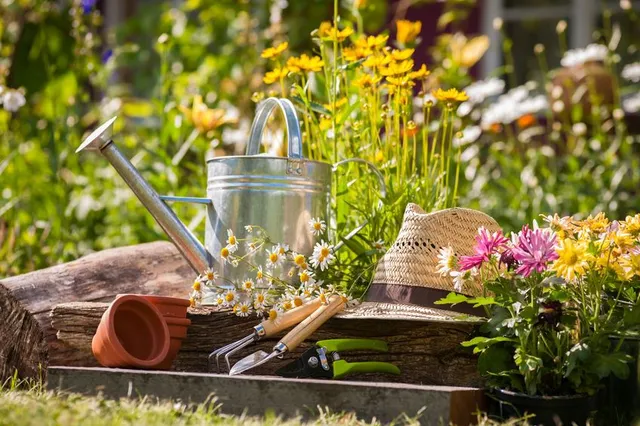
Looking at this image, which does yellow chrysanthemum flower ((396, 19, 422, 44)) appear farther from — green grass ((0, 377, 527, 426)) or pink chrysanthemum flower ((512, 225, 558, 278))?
green grass ((0, 377, 527, 426))

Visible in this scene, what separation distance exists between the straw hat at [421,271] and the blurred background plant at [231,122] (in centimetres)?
30

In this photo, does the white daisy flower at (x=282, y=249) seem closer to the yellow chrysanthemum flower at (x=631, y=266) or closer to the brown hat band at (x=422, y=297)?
the brown hat band at (x=422, y=297)

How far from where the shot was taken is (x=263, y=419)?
→ 1.98 meters

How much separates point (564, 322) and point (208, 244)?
1.10 m

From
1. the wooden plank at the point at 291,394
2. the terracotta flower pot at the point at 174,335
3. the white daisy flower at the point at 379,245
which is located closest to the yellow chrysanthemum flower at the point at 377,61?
the white daisy flower at the point at 379,245

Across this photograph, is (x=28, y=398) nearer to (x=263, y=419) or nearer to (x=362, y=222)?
(x=263, y=419)

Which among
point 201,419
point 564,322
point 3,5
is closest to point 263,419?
point 201,419

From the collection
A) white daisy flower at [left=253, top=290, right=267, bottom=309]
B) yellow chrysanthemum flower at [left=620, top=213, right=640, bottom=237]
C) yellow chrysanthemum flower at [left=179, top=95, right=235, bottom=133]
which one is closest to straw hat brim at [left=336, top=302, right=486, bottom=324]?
white daisy flower at [left=253, top=290, right=267, bottom=309]

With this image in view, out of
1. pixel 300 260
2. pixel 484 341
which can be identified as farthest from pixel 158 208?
pixel 484 341

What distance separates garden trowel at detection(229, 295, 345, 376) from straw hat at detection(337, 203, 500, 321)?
0.16 feet

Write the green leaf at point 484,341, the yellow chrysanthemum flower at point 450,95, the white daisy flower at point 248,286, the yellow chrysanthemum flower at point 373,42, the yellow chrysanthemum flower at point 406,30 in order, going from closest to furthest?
the green leaf at point 484,341 → the white daisy flower at point 248,286 → the yellow chrysanthemum flower at point 450,95 → the yellow chrysanthemum flower at point 373,42 → the yellow chrysanthemum flower at point 406,30

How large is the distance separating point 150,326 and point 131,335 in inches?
2.5

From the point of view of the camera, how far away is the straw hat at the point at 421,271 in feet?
7.72

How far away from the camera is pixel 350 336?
2410 mm
